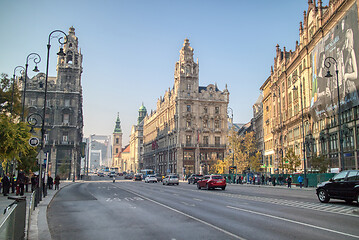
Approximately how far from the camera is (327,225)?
35.2 ft

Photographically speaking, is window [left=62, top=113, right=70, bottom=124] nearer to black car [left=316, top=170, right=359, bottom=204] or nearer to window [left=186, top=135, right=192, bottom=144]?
window [left=186, top=135, right=192, bottom=144]

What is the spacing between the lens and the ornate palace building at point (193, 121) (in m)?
89.3

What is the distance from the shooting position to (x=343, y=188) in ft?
56.3

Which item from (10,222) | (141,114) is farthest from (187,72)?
(141,114)

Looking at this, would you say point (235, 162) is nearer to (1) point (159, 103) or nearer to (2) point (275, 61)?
(2) point (275, 61)

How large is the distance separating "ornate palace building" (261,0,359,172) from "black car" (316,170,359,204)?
48.9 ft

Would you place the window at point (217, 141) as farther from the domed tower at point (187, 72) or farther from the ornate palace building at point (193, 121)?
the domed tower at point (187, 72)

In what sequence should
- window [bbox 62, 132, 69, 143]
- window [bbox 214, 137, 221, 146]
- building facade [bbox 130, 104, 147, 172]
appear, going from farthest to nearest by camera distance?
building facade [bbox 130, 104, 147, 172]
window [bbox 214, 137, 221, 146]
window [bbox 62, 132, 69, 143]

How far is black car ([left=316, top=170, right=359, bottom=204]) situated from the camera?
652 inches

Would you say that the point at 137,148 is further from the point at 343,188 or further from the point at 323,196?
the point at 343,188

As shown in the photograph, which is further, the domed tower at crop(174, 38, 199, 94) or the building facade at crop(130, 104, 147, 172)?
the building facade at crop(130, 104, 147, 172)

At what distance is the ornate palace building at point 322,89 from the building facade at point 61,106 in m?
48.3

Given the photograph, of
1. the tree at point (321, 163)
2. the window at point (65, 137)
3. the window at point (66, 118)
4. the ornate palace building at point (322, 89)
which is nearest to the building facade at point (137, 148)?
the window at point (66, 118)

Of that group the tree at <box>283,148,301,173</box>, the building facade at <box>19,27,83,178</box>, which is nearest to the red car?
the tree at <box>283,148,301,173</box>
